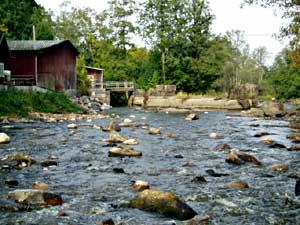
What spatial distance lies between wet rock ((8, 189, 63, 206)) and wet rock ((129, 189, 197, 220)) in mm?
1378

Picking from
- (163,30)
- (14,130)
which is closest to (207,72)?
(163,30)

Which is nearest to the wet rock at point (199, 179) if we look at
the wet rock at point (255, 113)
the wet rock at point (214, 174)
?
the wet rock at point (214, 174)

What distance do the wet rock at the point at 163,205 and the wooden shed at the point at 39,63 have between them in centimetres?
2689

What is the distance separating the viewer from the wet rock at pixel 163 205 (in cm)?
745

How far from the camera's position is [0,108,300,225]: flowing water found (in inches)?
293

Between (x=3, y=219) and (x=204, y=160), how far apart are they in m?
6.84

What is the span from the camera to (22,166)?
1144cm

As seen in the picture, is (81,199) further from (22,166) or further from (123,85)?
(123,85)

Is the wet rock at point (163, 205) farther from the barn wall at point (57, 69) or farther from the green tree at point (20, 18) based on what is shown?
the green tree at point (20, 18)

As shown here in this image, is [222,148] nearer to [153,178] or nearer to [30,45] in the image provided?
[153,178]

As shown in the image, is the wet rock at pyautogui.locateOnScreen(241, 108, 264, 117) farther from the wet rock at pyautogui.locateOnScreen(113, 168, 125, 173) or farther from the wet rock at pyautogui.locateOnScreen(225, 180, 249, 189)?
the wet rock at pyautogui.locateOnScreen(225, 180, 249, 189)

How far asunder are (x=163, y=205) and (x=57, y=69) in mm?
32130

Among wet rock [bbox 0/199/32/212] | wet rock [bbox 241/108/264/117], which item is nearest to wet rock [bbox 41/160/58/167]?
wet rock [bbox 0/199/32/212]

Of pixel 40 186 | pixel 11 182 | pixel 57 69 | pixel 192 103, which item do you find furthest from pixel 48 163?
pixel 192 103
